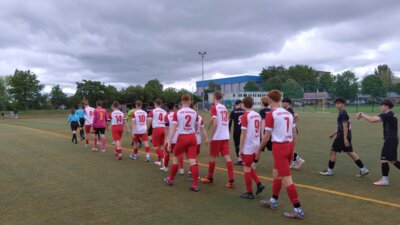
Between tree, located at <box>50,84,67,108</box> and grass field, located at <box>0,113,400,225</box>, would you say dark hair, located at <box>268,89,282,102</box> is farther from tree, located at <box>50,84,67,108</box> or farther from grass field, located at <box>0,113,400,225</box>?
tree, located at <box>50,84,67,108</box>

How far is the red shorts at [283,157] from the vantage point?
4.99m

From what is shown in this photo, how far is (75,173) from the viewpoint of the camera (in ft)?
27.9

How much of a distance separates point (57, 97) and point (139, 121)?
81.2 m

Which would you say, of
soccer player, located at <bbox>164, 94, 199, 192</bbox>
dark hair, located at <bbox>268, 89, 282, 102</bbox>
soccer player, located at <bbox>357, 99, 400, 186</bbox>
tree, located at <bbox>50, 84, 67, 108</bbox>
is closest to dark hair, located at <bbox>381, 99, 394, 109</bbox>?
soccer player, located at <bbox>357, 99, 400, 186</bbox>

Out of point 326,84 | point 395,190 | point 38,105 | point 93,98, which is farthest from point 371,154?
point 326,84

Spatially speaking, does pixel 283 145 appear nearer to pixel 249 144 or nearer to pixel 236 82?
pixel 249 144

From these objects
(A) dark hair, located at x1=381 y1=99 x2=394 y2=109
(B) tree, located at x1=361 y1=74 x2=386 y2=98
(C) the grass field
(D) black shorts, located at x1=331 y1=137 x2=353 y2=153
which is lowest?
(C) the grass field

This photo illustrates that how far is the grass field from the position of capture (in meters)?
5.11

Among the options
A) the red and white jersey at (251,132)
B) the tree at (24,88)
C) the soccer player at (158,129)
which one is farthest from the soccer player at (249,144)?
the tree at (24,88)

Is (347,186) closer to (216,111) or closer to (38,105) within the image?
(216,111)

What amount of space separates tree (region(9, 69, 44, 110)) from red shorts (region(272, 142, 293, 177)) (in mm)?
81387

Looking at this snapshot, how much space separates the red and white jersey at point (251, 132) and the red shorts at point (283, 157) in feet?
3.21

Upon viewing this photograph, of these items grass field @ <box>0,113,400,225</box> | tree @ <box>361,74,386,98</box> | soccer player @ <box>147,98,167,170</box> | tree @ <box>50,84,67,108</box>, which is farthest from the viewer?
tree @ <box>50,84,67,108</box>

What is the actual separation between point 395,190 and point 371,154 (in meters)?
4.60
